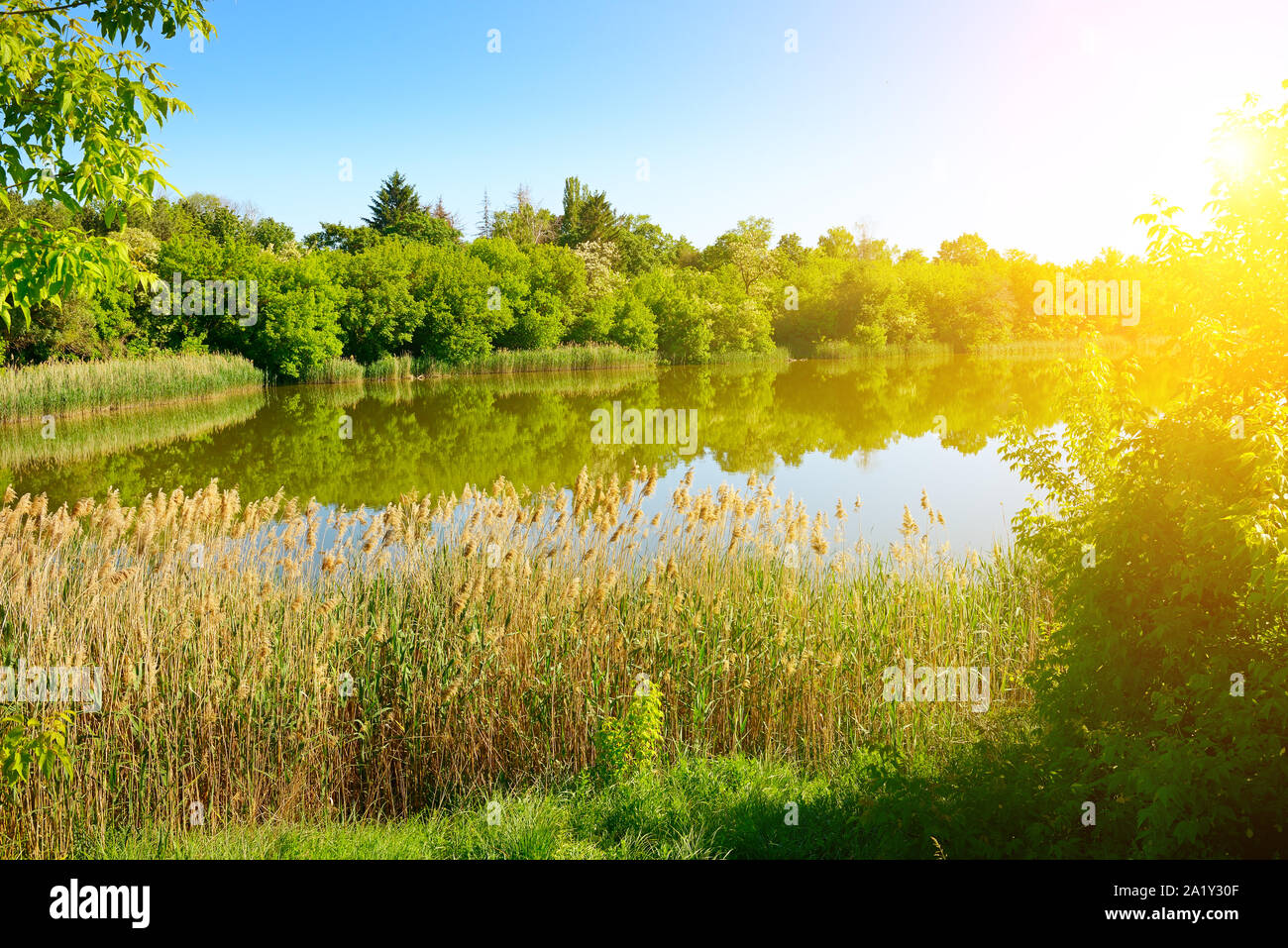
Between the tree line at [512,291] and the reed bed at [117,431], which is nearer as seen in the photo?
the reed bed at [117,431]

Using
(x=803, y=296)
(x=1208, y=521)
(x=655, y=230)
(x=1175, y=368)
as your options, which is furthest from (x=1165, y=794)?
(x=655, y=230)

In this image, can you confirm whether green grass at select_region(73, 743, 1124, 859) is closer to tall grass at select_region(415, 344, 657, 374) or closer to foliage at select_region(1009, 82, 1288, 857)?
foliage at select_region(1009, 82, 1288, 857)

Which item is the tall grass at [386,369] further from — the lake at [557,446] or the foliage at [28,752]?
the foliage at [28,752]

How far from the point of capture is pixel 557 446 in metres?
20.0

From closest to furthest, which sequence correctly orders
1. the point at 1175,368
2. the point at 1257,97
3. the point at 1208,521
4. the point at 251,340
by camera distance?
1. the point at 1208,521
2. the point at 1257,97
3. the point at 1175,368
4. the point at 251,340

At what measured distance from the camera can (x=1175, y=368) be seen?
3.29 m

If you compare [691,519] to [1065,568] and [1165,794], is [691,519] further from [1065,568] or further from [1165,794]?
[1165,794]

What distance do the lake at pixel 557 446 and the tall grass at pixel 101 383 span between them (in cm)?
91

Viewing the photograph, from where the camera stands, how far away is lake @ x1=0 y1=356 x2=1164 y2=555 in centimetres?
1480

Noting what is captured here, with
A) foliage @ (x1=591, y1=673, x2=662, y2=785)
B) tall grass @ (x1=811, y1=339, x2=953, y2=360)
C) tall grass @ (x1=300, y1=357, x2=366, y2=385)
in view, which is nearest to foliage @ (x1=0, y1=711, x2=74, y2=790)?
foliage @ (x1=591, y1=673, x2=662, y2=785)

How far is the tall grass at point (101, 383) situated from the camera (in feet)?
77.0

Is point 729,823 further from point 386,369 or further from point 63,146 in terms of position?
point 386,369

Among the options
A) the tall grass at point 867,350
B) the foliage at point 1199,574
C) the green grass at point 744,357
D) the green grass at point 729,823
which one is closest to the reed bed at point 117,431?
the green grass at point 729,823
